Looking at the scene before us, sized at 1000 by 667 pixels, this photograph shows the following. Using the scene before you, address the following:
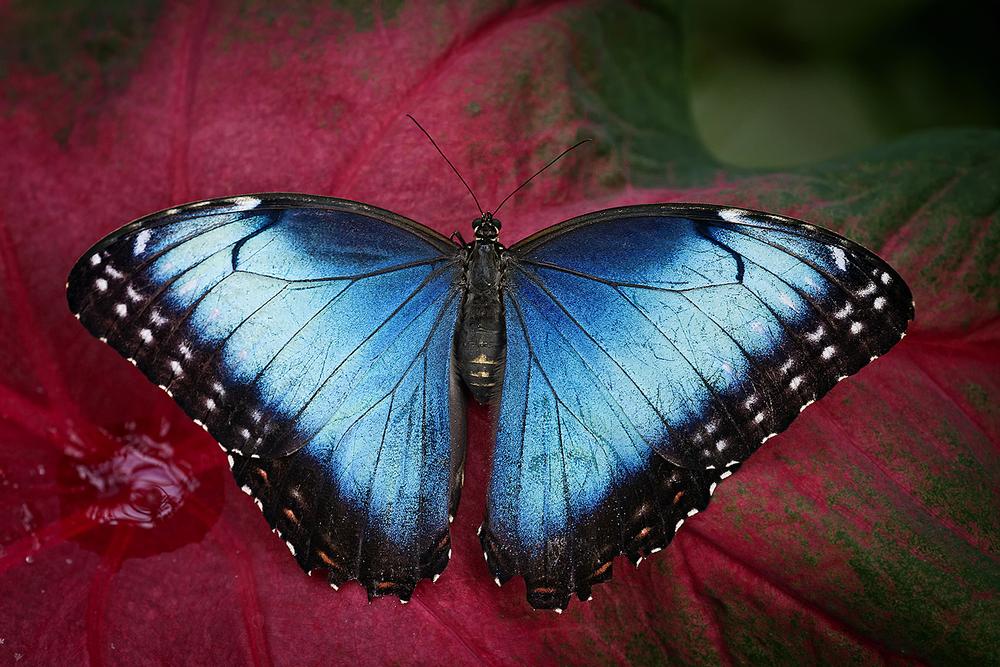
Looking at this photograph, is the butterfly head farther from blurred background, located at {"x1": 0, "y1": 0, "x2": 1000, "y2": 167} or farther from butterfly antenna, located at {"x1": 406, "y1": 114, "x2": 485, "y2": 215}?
blurred background, located at {"x1": 0, "y1": 0, "x2": 1000, "y2": 167}

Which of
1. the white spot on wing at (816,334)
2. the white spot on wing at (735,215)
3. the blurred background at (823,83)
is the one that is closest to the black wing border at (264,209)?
the white spot on wing at (735,215)

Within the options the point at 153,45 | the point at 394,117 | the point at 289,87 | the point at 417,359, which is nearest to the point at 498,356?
the point at 417,359

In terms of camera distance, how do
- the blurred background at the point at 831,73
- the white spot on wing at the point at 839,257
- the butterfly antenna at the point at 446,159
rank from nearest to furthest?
the white spot on wing at the point at 839,257 → the butterfly antenna at the point at 446,159 → the blurred background at the point at 831,73

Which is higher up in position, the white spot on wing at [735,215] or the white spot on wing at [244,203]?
the white spot on wing at [735,215]

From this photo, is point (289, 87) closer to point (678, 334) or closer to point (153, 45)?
point (153, 45)

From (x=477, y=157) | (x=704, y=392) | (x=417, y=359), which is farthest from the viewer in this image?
(x=477, y=157)

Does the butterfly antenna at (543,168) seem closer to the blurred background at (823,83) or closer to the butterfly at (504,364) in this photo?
the butterfly at (504,364)

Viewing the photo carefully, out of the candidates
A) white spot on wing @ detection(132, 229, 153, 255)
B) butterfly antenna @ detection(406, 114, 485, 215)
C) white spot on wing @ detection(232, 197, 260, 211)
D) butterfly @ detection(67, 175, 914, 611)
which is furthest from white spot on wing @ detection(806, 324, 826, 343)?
white spot on wing @ detection(132, 229, 153, 255)
